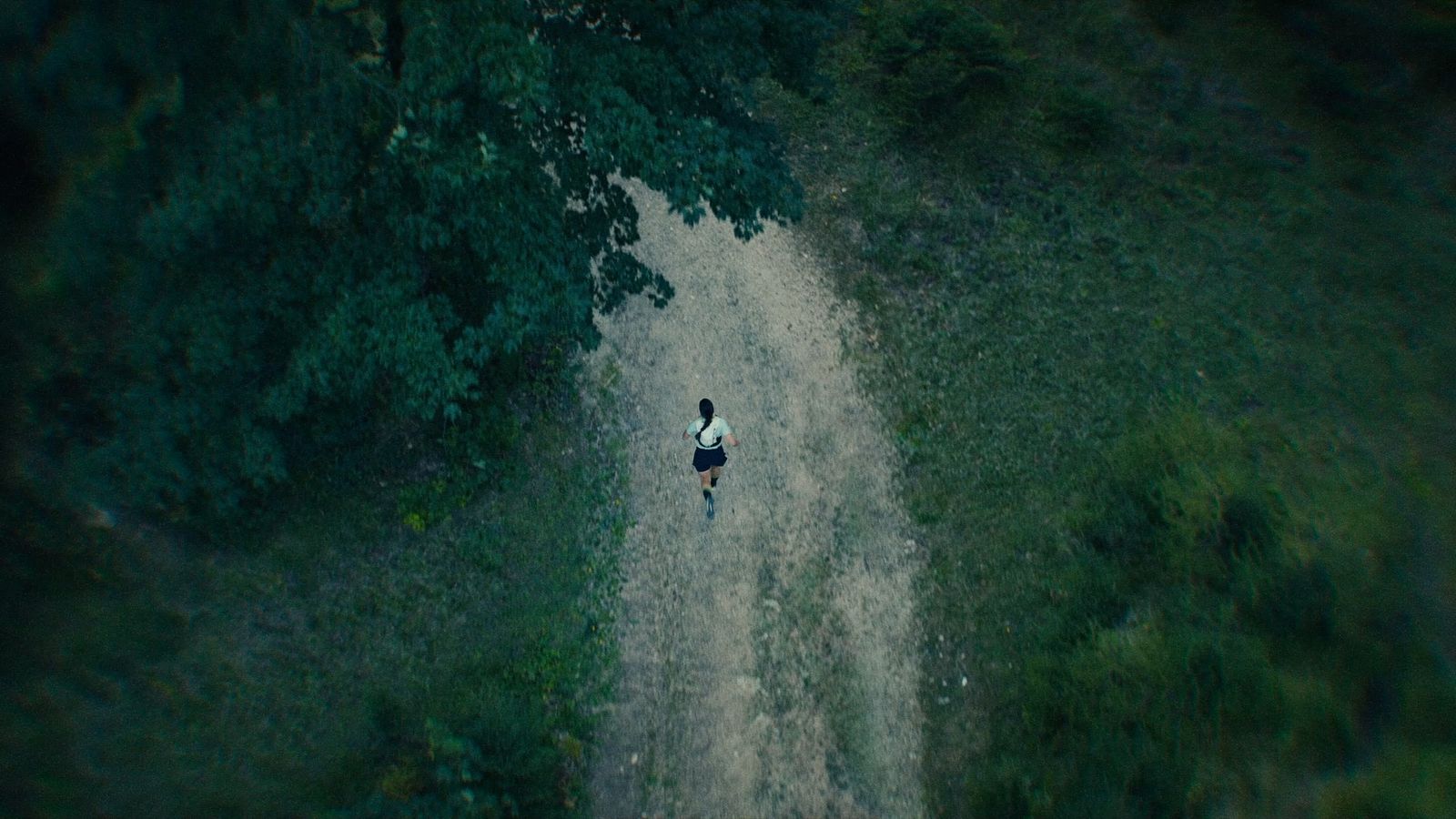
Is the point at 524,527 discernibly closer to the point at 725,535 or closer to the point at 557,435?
the point at 557,435

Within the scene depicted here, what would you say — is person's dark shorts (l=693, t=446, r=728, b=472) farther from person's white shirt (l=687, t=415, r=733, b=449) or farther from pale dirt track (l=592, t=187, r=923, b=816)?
pale dirt track (l=592, t=187, r=923, b=816)

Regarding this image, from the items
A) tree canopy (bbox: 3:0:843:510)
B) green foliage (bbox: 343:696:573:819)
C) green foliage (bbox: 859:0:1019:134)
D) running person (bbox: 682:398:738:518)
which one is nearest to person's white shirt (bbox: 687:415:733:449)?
running person (bbox: 682:398:738:518)

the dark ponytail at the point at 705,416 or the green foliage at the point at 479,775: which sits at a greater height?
the dark ponytail at the point at 705,416

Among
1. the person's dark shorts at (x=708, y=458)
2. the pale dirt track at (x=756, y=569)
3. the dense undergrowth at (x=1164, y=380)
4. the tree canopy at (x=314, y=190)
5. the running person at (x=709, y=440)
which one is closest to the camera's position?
the tree canopy at (x=314, y=190)

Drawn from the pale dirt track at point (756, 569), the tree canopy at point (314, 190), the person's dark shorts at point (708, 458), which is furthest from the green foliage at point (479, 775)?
the person's dark shorts at point (708, 458)

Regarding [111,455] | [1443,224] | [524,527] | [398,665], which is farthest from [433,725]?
[1443,224]

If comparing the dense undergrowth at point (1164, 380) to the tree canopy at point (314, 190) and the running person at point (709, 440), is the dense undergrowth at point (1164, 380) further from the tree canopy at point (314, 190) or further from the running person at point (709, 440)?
the tree canopy at point (314, 190)

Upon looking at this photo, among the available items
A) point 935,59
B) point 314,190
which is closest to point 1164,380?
point 935,59
